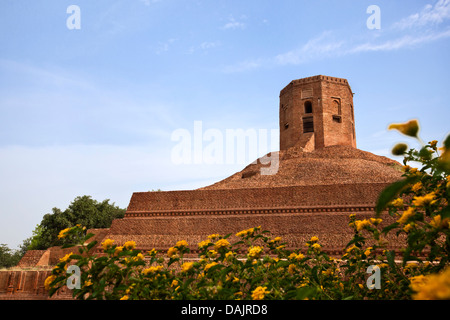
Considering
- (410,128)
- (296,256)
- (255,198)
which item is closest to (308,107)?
(255,198)

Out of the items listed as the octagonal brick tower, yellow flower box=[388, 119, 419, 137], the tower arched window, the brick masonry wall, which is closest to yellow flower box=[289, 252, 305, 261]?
yellow flower box=[388, 119, 419, 137]

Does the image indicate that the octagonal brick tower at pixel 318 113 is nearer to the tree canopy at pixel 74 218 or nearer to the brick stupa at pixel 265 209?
the brick stupa at pixel 265 209

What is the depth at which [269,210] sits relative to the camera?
12.5 meters

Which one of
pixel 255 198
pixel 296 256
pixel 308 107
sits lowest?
pixel 296 256

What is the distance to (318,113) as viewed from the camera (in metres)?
24.6

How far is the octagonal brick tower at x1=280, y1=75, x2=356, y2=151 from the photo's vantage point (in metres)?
24.4

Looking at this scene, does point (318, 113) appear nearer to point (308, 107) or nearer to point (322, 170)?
point (308, 107)

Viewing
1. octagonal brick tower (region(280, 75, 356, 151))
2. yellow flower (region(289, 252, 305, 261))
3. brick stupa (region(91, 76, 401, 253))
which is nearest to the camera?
yellow flower (region(289, 252, 305, 261))

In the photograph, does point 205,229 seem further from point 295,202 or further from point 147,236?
point 295,202

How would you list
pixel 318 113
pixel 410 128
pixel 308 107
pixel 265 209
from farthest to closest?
pixel 308 107 → pixel 318 113 → pixel 265 209 → pixel 410 128

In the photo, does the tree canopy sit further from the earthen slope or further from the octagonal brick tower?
the octagonal brick tower
